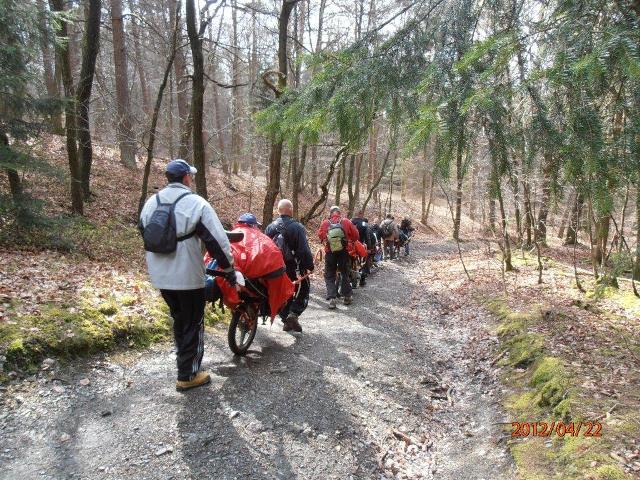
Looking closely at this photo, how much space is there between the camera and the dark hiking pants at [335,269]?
8992 mm

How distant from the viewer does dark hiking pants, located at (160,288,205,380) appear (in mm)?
4035

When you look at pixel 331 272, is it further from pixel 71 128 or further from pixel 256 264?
pixel 71 128

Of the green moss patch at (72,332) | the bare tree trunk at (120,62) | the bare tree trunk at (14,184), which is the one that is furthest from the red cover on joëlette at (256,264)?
the bare tree trunk at (120,62)

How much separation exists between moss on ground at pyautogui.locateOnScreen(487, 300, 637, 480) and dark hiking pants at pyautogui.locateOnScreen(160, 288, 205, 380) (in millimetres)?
3014

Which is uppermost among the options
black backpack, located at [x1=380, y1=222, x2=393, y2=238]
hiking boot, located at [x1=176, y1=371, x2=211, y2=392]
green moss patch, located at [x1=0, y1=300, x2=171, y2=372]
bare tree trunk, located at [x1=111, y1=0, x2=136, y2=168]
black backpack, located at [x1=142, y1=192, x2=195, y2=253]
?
bare tree trunk, located at [x1=111, y1=0, x2=136, y2=168]

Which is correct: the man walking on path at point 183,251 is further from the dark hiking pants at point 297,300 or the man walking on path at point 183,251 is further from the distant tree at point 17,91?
the distant tree at point 17,91

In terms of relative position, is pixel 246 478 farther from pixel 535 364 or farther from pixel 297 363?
pixel 535 364

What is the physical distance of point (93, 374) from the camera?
14.2 feet

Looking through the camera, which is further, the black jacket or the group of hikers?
the black jacket

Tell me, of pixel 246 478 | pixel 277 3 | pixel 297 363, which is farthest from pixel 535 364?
pixel 277 3

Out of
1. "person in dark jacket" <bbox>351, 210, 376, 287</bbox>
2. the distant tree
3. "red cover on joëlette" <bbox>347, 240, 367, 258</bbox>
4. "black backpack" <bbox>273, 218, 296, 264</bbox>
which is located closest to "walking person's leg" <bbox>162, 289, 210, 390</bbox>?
"black backpack" <bbox>273, 218, 296, 264</bbox>

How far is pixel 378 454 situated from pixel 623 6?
384cm

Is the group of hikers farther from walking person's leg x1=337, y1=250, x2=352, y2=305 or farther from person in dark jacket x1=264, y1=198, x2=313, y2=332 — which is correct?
walking person's leg x1=337, y1=250, x2=352, y2=305

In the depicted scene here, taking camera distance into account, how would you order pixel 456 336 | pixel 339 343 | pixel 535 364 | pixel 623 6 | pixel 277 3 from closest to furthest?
pixel 623 6
pixel 535 364
pixel 339 343
pixel 456 336
pixel 277 3
